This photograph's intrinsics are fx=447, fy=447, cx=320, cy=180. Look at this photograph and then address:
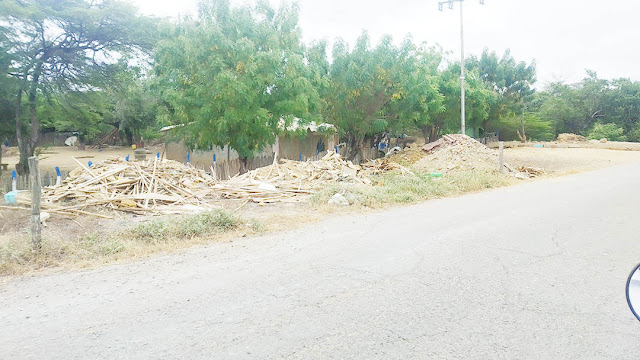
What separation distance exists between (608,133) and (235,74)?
46.8 metres

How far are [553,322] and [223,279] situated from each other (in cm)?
348

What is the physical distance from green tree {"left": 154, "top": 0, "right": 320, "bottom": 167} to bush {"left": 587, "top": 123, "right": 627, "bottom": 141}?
141 ft

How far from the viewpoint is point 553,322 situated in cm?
404

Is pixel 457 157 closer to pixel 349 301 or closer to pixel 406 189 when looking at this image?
pixel 406 189

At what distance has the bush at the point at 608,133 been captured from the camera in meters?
47.8

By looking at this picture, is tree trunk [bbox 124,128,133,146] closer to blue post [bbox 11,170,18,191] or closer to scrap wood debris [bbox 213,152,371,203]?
scrap wood debris [bbox 213,152,371,203]

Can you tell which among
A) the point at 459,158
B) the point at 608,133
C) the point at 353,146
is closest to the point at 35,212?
the point at 459,158

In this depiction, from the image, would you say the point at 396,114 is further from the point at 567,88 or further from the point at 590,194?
the point at 567,88

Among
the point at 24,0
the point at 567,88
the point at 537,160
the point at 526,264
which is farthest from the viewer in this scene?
the point at 567,88

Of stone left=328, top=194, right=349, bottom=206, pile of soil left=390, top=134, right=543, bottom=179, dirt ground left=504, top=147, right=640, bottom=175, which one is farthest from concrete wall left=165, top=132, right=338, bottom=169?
stone left=328, top=194, right=349, bottom=206

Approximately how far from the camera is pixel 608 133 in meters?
47.9

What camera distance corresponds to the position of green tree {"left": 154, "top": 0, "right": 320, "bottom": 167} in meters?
15.5

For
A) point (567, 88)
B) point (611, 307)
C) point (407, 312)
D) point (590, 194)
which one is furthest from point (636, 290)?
point (567, 88)

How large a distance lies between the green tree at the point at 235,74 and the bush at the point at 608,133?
42930 mm
